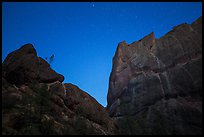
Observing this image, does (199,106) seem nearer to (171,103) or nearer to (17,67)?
(171,103)

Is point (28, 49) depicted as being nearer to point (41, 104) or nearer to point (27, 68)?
point (27, 68)

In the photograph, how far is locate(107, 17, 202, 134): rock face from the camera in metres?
40.7

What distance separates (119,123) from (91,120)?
401 inches

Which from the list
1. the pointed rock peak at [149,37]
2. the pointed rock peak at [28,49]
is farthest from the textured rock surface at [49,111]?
the pointed rock peak at [149,37]

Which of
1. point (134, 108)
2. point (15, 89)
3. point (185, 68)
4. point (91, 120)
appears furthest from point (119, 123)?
point (15, 89)

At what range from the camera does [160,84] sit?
50.0 m

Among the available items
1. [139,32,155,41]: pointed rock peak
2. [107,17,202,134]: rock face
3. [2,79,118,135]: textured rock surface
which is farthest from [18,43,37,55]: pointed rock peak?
[139,32,155,41]: pointed rock peak

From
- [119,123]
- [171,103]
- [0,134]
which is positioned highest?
[171,103]

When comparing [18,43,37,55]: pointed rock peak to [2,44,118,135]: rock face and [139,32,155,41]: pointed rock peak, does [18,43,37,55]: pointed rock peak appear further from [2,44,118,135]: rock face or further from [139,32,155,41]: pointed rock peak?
[139,32,155,41]: pointed rock peak

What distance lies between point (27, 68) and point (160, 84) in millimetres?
36574

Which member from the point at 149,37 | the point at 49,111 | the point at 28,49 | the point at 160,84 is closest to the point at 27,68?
the point at 28,49

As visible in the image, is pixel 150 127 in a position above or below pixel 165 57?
below

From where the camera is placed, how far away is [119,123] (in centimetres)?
4738

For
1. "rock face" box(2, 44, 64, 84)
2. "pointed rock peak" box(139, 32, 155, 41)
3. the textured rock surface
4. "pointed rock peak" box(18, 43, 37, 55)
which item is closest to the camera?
the textured rock surface
